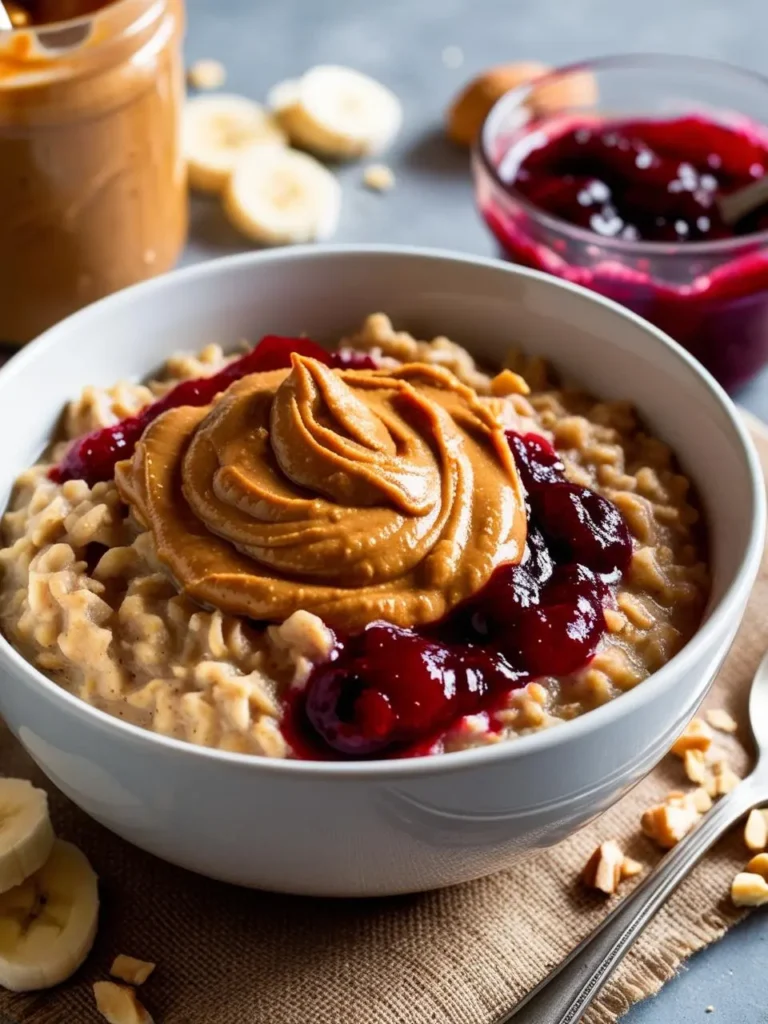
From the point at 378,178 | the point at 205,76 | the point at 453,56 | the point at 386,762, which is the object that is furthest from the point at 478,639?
the point at 453,56

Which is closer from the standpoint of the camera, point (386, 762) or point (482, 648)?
point (386, 762)

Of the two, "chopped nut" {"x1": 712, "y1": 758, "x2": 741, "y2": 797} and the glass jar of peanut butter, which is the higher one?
the glass jar of peanut butter

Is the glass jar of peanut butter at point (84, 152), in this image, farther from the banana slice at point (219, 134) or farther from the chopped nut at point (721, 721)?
the chopped nut at point (721, 721)

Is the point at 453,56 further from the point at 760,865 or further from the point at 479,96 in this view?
the point at 760,865

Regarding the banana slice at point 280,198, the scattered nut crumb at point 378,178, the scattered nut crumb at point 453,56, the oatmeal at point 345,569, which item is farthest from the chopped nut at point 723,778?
the scattered nut crumb at point 453,56

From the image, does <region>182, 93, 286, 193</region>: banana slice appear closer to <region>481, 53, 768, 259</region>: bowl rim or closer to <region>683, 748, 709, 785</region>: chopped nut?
<region>481, 53, 768, 259</region>: bowl rim

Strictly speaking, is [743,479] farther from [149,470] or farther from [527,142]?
[527,142]

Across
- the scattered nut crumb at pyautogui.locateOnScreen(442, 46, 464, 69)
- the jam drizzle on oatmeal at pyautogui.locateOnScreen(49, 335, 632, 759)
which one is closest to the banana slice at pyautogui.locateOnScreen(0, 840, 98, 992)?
the jam drizzle on oatmeal at pyautogui.locateOnScreen(49, 335, 632, 759)
